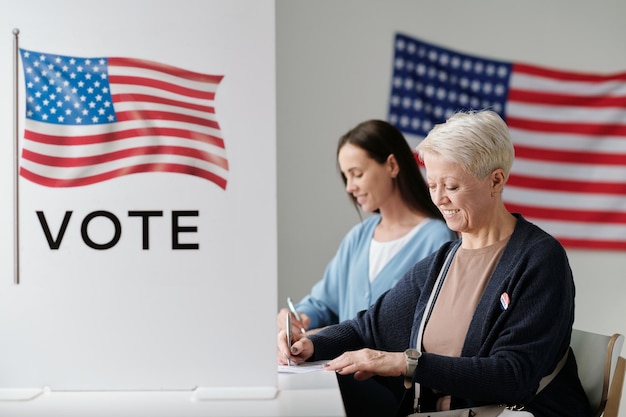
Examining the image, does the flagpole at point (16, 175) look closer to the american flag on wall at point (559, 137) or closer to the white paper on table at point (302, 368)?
the white paper on table at point (302, 368)

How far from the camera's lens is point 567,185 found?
15.1 ft

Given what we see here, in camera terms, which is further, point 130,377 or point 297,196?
point 297,196

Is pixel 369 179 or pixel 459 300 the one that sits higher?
pixel 369 179

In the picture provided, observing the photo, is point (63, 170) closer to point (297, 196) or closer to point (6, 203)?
point (6, 203)

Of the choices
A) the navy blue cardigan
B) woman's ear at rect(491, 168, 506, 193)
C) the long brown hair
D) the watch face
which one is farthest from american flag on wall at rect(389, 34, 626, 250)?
the watch face

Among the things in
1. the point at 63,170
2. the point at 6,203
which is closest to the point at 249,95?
the point at 63,170

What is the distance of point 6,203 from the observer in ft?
5.67

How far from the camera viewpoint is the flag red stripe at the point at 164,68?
1713mm

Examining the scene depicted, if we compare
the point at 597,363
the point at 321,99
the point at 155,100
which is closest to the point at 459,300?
the point at 597,363

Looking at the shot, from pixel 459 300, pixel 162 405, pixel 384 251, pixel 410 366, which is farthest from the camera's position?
pixel 384 251

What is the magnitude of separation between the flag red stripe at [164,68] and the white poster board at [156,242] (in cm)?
1

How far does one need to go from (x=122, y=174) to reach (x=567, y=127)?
348 centimetres

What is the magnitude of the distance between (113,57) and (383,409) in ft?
4.15

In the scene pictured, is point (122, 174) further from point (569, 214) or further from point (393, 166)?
point (569, 214)
